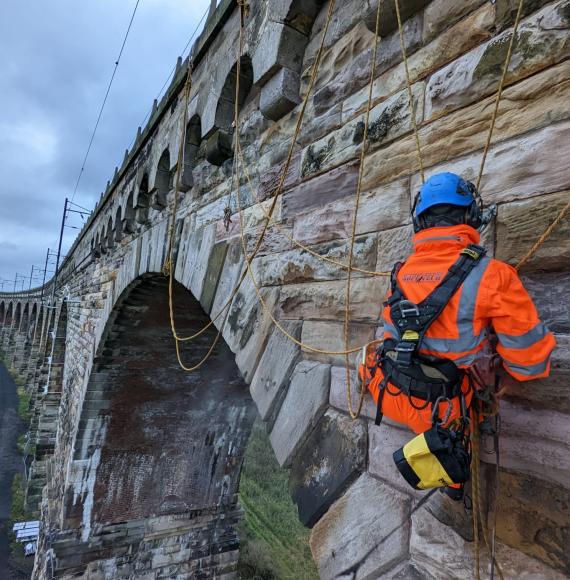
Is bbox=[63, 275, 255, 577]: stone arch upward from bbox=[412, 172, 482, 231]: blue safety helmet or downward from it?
downward

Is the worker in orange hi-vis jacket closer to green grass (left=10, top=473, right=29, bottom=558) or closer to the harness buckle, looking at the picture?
the harness buckle

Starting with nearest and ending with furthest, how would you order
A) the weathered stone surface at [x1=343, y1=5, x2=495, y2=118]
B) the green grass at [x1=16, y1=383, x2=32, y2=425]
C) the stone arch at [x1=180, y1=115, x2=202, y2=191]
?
the weathered stone surface at [x1=343, y1=5, x2=495, y2=118] < the stone arch at [x1=180, y1=115, x2=202, y2=191] < the green grass at [x1=16, y1=383, x2=32, y2=425]

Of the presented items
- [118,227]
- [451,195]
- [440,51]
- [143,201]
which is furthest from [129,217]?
[451,195]

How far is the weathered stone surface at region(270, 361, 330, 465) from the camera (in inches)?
70.2

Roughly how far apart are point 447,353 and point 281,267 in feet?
4.05

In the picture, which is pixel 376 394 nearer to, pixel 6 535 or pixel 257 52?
pixel 257 52

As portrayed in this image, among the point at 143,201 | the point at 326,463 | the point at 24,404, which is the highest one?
the point at 143,201

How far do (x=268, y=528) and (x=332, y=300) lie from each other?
470 inches

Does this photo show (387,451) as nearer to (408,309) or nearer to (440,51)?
(408,309)

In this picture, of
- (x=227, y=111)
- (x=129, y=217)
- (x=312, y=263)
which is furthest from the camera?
(x=129, y=217)

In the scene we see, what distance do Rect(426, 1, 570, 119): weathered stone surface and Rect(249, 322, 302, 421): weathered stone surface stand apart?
3.73 feet

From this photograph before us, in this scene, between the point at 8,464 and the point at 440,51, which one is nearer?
the point at 440,51

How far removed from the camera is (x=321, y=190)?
2004 mm

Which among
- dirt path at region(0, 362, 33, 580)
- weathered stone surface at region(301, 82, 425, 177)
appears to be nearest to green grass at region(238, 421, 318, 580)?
dirt path at region(0, 362, 33, 580)
